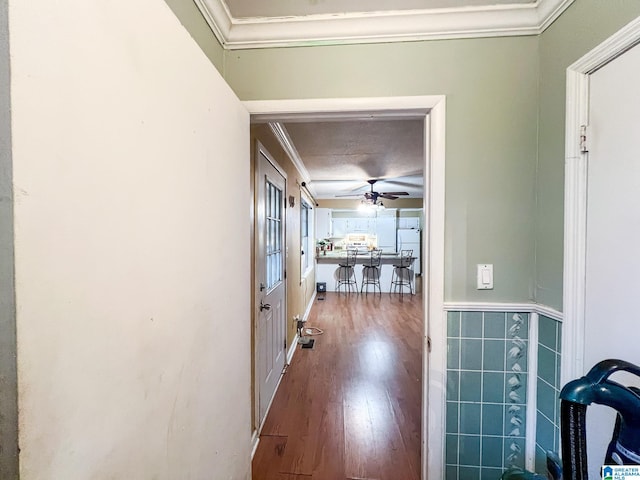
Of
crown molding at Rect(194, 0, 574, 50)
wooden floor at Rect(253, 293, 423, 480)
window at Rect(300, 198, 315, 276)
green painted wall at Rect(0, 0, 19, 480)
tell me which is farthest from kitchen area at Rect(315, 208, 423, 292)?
green painted wall at Rect(0, 0, 19, 480)

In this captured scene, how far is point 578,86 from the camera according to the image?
0.99m

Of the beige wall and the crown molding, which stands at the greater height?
the crown molding

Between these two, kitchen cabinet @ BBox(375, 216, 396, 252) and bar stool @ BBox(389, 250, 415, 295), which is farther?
kitchen cabinet @ BBox(375, 216, 396, 252)

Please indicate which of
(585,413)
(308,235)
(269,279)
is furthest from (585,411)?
(308,235)

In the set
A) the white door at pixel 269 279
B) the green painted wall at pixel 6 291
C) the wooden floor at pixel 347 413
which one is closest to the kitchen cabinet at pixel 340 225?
the wooden floor at pixel 347 413

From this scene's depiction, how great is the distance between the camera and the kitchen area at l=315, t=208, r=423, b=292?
634 centimetres

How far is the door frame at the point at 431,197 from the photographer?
1201 millimetres

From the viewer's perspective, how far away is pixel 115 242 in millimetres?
531

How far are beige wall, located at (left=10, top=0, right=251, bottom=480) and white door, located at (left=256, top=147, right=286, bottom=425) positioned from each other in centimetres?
94

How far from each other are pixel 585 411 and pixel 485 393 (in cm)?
69

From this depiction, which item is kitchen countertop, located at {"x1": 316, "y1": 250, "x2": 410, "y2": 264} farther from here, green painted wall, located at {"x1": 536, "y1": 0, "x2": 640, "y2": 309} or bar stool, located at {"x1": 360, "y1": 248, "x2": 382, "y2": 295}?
green painted wall, located at {"x1": 536, "y1": 0, "x2": 640, "y2": 309}

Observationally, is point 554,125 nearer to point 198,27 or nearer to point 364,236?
point 198,27

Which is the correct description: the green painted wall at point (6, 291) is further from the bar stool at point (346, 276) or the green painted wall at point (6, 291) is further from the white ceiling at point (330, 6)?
the bar stool at point (346, 276)

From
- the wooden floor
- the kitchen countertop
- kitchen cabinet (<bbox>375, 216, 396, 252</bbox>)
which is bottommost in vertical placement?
the wooden floor
